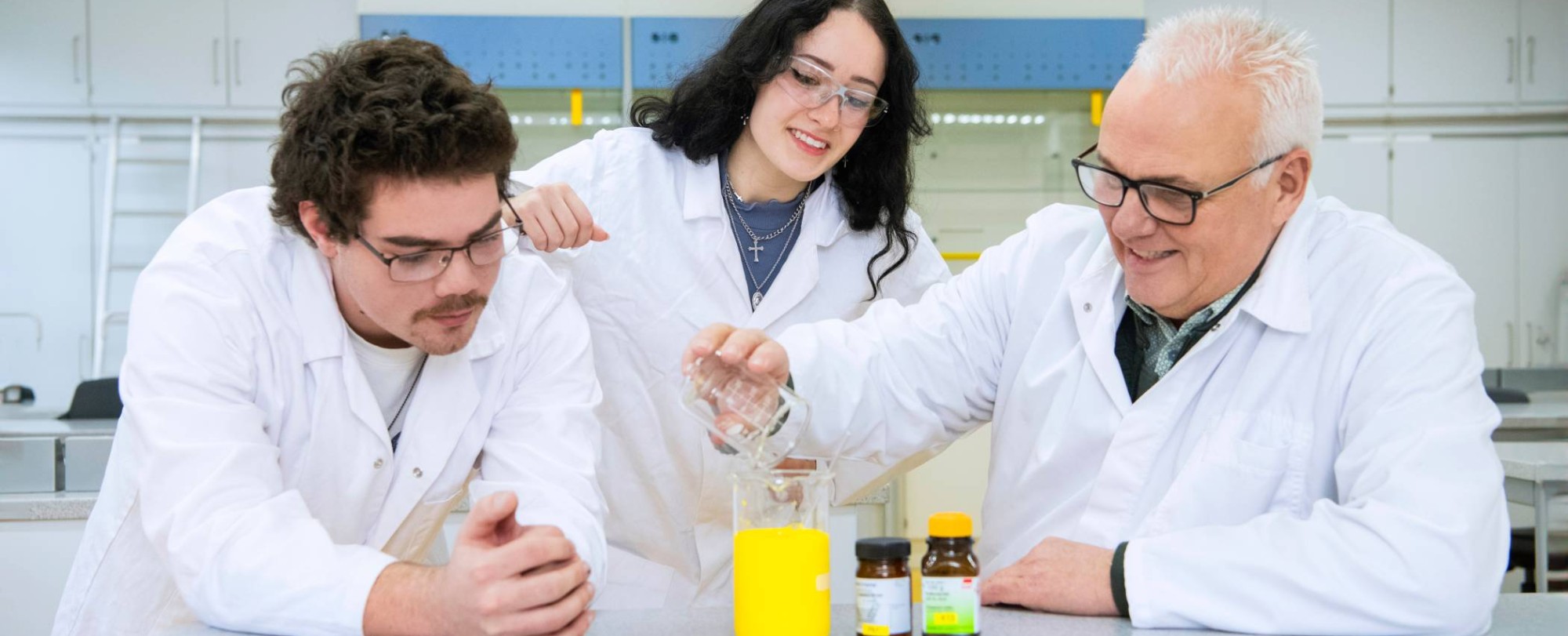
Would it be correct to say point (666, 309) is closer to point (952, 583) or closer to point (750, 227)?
point (750, 227)

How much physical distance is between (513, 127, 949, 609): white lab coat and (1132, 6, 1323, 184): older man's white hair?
0.70 meters

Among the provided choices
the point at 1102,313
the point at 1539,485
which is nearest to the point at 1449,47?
the point at 1539,485

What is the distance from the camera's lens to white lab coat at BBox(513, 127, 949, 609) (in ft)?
6.46

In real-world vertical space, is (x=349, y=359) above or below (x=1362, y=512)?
above

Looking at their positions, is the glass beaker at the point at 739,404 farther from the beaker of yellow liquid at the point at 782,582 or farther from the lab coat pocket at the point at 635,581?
the lab coat pocket at the point at 635,581

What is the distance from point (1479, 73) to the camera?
16.3 feet

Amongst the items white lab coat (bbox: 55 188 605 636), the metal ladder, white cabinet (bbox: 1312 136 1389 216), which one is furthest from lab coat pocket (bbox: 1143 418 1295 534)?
the metal ladder

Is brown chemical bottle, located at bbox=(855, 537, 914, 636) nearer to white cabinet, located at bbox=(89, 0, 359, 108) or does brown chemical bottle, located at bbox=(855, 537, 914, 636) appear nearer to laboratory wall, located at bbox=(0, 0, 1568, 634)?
laboratory wall, located at bbox=(0, 0, 1568, 634)

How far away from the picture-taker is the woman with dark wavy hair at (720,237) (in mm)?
1919

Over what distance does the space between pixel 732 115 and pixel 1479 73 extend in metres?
4.12

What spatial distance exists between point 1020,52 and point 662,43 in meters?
1.32

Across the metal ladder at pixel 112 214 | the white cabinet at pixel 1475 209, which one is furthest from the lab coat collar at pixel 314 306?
the white cabinet at pixel 1475 209

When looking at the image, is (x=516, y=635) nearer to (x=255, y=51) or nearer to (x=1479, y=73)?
(x=255, y=51)

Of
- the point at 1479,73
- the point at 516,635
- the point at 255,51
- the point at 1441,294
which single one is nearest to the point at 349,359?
the point at 516,635
